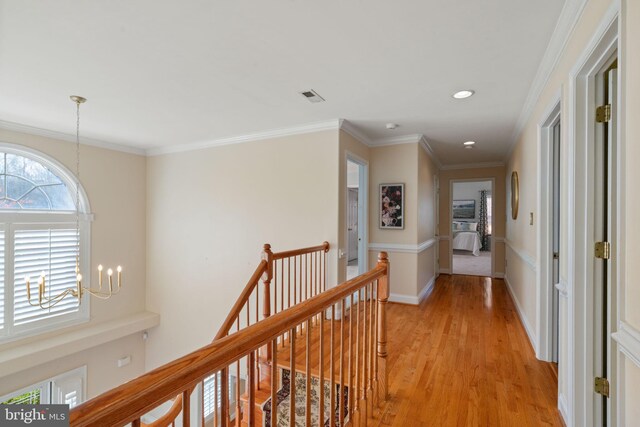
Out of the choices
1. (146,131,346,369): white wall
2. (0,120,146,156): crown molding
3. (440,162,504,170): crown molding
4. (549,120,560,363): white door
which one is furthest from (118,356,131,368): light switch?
(440,162,504,170): crown molding

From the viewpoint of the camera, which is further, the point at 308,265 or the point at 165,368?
the point at 308,265

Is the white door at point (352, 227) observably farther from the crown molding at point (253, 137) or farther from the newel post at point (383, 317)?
the newel post at point (383, 317)

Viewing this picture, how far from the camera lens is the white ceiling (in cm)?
171

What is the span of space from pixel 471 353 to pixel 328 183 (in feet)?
7.36

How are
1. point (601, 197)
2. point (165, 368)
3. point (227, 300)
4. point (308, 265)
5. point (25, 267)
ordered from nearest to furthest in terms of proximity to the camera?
point (165, 368) → point (601, 197) → point (308, 265) → point (25, 267) → point (227, 300)

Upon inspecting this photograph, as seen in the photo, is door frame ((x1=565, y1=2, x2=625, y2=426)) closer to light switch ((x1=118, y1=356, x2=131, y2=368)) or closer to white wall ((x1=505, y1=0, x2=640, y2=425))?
white wall ((x1=505, y1=0, x2=640, y2=425))

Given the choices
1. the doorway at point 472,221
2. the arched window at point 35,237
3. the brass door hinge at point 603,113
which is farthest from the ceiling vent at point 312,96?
the doorway at point 472,221

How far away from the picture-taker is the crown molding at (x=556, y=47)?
1617 millimetres

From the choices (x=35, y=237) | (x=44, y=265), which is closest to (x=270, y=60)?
(x=35, y=237)

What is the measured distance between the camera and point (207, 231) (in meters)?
4.57

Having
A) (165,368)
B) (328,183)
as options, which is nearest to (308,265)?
(328,183)

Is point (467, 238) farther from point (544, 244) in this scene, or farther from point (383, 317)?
point (383, 317)

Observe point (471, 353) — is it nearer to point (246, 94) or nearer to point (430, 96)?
point (430, 96)

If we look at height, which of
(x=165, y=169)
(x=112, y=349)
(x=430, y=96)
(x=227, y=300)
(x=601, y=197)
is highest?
(x=430, y=96)
